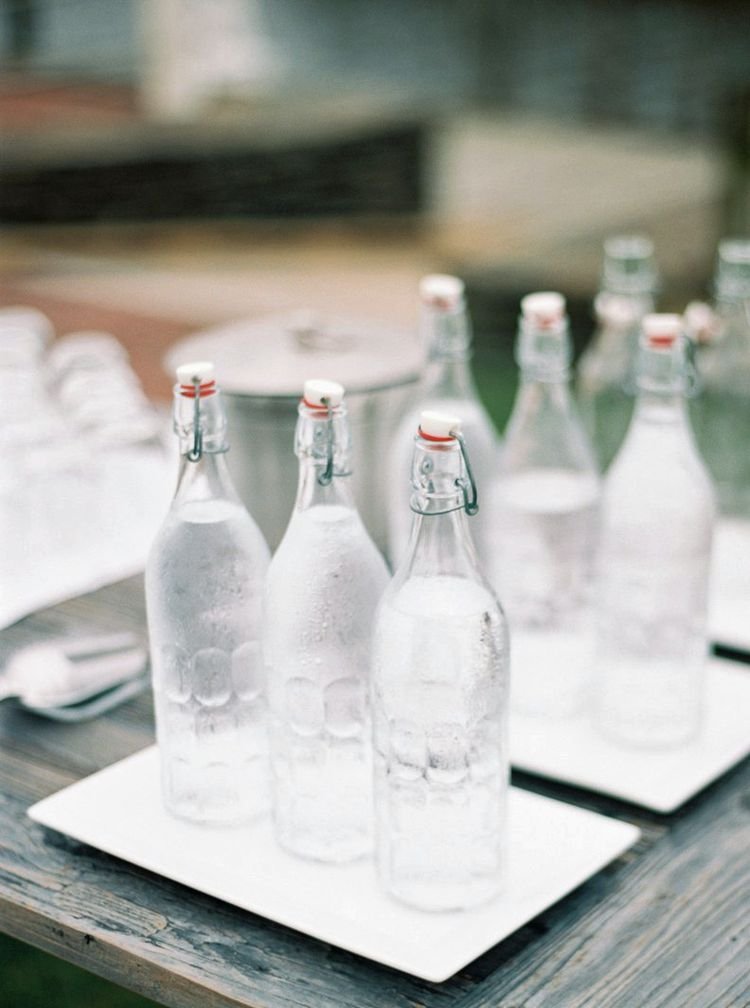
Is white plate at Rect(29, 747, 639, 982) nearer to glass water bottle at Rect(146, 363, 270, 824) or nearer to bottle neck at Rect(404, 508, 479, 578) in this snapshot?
glass water bottle at Rect(146, 363, 270, 824)

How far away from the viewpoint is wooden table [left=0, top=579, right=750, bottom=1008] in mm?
704

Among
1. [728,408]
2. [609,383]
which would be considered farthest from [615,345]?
[728,408]

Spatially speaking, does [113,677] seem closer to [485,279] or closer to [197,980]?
[197,980]

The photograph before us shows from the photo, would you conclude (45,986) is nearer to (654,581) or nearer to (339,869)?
(339,869)

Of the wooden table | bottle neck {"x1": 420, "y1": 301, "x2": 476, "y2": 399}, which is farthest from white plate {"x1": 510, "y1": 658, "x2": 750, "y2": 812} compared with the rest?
bottle neck {"x1": 420, "y1": 301, "x2": 476, "y2": 399}

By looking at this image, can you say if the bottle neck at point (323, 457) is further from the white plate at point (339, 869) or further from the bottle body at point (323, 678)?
the white plate at point (339, 869)

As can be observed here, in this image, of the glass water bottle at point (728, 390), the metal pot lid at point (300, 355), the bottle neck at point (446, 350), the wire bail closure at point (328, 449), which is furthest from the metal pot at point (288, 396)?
the wire bail closure at point (328, 449)

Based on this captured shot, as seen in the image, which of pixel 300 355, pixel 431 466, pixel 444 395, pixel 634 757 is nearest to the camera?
pixel 431 466

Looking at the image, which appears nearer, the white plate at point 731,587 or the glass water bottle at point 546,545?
the glass water bottle at point 546,545

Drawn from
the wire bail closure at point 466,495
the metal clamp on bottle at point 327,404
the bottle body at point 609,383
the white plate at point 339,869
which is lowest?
the white plate at point 339,869

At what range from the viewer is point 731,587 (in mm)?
1223

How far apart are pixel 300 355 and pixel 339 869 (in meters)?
0.52

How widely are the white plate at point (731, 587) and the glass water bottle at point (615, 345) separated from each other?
0.14 metres

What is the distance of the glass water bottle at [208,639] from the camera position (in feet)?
2.62
